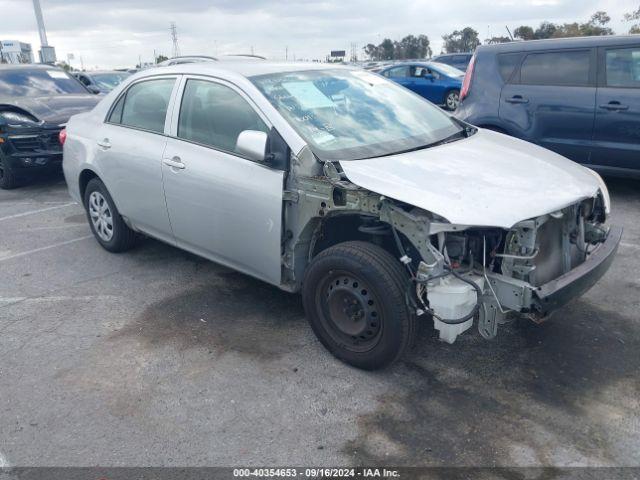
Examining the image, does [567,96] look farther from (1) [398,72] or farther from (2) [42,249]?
(1) [398,72]

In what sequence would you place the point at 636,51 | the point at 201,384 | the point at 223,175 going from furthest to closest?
the point at 636,51 → the point at 223,175 → the point at 201,384

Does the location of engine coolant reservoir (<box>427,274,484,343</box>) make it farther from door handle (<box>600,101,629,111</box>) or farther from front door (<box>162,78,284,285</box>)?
door handle (<box>600,101,629,111</box>)

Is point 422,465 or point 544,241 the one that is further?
point 544,241

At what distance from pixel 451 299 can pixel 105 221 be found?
3702 mm

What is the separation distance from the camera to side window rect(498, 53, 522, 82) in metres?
6.98

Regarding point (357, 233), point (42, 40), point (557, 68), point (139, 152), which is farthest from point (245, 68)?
point (42, 40)

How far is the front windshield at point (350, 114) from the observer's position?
3.58 m

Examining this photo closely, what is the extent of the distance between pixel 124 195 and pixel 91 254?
3.63ft

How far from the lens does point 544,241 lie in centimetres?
323

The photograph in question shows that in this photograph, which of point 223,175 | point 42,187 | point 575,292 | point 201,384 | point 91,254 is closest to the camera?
point 575,292

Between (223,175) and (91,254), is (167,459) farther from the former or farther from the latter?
(91,254)

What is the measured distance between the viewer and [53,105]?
8484mm

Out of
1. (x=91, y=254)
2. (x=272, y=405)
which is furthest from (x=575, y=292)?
(x=91, y=254)

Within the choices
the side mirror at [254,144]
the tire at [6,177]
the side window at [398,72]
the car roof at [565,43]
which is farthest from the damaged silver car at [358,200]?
the side window at [398,72]
